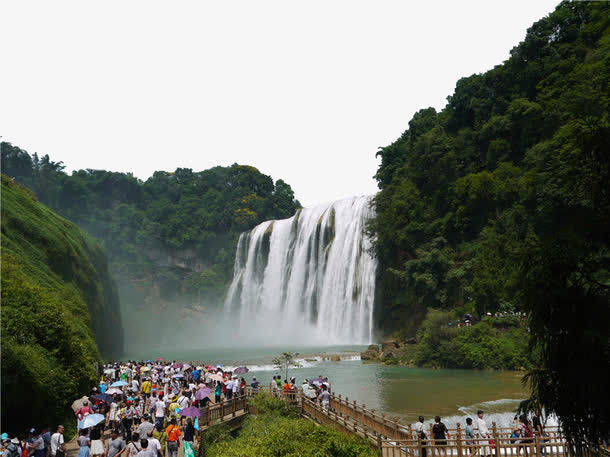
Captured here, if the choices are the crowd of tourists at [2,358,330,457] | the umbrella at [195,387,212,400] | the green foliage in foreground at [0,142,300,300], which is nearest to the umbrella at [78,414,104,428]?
the crowd of tourists at [2,358,330,457]

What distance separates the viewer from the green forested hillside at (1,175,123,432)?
43.2 ft

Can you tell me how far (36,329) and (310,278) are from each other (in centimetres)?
3830

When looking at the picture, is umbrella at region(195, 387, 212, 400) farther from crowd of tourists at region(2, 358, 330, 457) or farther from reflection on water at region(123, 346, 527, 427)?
reflection on water at region(123, 346, 527, 427)

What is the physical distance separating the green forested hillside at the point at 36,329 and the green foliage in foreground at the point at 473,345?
827 inches

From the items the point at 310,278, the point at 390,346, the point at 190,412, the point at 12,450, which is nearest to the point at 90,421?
the point at 12,450

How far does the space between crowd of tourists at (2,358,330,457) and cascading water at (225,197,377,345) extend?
75.8 feet

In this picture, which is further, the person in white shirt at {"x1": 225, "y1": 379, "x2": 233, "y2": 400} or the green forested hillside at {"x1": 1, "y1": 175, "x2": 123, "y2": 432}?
the person in white shirt at {"x1": 225, "y1": 379, "x2": 233, "y2": 400}

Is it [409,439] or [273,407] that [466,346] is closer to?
[273,407]

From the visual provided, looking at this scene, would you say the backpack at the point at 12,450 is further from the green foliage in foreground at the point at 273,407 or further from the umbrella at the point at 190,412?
the green foliage in foreground at the point at 273,407

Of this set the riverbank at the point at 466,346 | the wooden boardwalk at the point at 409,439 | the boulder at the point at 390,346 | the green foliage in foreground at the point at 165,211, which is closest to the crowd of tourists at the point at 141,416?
the wooden boardwalk at the point at 409,439

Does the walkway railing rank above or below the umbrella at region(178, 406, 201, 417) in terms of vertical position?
below

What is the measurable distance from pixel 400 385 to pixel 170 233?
6235cm

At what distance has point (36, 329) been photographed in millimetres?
15844

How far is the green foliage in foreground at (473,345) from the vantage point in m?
27.5
